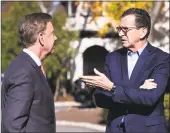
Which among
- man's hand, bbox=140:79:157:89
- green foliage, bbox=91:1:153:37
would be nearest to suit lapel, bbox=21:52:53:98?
man's hand, bbox=140:79:157:89

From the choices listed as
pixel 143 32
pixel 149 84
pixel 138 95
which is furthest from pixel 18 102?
pixel 143 32

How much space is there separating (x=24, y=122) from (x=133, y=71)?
1.31 metres

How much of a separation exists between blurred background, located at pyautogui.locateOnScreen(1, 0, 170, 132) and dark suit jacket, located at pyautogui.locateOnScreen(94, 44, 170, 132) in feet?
19.9

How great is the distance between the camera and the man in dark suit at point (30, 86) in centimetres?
322

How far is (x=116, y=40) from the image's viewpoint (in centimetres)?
2259

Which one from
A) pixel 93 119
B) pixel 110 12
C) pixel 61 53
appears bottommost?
pixel 93 119

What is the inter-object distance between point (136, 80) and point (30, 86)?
3.97 feet

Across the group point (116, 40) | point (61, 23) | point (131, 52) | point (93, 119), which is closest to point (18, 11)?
point (61, 23)

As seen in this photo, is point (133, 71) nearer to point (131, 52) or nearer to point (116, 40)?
point (131, 52)

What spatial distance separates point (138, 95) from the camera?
13.0ft

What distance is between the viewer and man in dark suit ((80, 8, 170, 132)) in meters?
4.06

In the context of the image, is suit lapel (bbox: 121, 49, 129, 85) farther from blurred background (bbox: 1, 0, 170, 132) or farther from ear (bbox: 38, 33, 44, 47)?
blurred background (bbox: 1, 0, 170, 132)

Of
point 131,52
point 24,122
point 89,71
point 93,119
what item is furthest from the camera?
point 89,71

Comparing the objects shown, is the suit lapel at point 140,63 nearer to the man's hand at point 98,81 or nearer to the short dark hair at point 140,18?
the short dark hair at point 140,18
